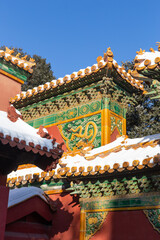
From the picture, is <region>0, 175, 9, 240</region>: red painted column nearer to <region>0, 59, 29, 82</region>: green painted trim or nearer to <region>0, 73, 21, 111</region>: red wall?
<region>0, 73, 21, 111</region>: red wall

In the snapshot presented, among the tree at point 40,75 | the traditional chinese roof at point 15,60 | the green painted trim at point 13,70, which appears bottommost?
the green painted trim at point 13,70

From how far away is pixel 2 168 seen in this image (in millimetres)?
5941

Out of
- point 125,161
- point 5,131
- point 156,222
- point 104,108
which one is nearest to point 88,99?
point 104,108

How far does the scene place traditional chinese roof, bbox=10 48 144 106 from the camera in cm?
1009

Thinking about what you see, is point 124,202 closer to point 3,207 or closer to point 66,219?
point 66,219

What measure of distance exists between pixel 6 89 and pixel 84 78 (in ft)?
8.35

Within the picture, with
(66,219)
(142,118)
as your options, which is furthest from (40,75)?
(66,219)

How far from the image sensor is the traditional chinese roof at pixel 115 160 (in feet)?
23.2

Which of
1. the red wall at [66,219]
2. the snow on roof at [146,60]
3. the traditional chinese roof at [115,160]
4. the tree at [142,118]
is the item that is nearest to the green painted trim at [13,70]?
the traditional chinese roof at [115,160]

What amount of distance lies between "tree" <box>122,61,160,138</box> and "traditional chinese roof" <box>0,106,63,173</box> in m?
13.7

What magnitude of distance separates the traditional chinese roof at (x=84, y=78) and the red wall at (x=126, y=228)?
177 inches

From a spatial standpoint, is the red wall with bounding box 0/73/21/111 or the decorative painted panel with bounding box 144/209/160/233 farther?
the red wall with bounding box 0/73/21/111

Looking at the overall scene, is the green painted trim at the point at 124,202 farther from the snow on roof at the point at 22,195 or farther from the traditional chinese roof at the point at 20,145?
the traditional chinese roof at the point at 20,145

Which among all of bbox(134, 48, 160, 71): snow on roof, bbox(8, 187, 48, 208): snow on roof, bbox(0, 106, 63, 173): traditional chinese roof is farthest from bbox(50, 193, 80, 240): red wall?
bbox(134, 48, 160, 71): snow on roof
